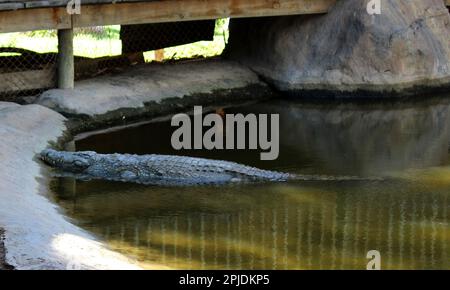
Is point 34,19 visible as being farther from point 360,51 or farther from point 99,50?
point 360,51

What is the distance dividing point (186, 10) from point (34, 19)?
2.08m

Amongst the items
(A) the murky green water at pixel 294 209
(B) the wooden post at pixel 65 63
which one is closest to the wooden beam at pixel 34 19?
(B) the wooden post at pixel 65 63

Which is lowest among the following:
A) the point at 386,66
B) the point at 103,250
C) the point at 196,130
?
the point at 103,250

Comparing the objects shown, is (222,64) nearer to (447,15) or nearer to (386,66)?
(386,66)

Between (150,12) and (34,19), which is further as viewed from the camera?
(150,12)

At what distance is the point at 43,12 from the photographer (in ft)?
35.8

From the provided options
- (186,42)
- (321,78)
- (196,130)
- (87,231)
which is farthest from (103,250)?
(186,42)

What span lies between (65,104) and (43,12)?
1067 millimetres

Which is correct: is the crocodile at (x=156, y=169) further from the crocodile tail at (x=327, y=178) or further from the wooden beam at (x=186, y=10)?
the wooden beam at (x=186, y=10)

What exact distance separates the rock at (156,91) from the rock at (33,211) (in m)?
0.60

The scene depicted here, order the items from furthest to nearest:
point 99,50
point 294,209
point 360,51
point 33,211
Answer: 1. point 99,50
2. point 360,51
3. point 294,209
4. point 33,211

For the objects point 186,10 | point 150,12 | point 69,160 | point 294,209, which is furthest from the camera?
point 186,10

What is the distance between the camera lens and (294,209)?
27.0 ft

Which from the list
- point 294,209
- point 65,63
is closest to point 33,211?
point 294,209
